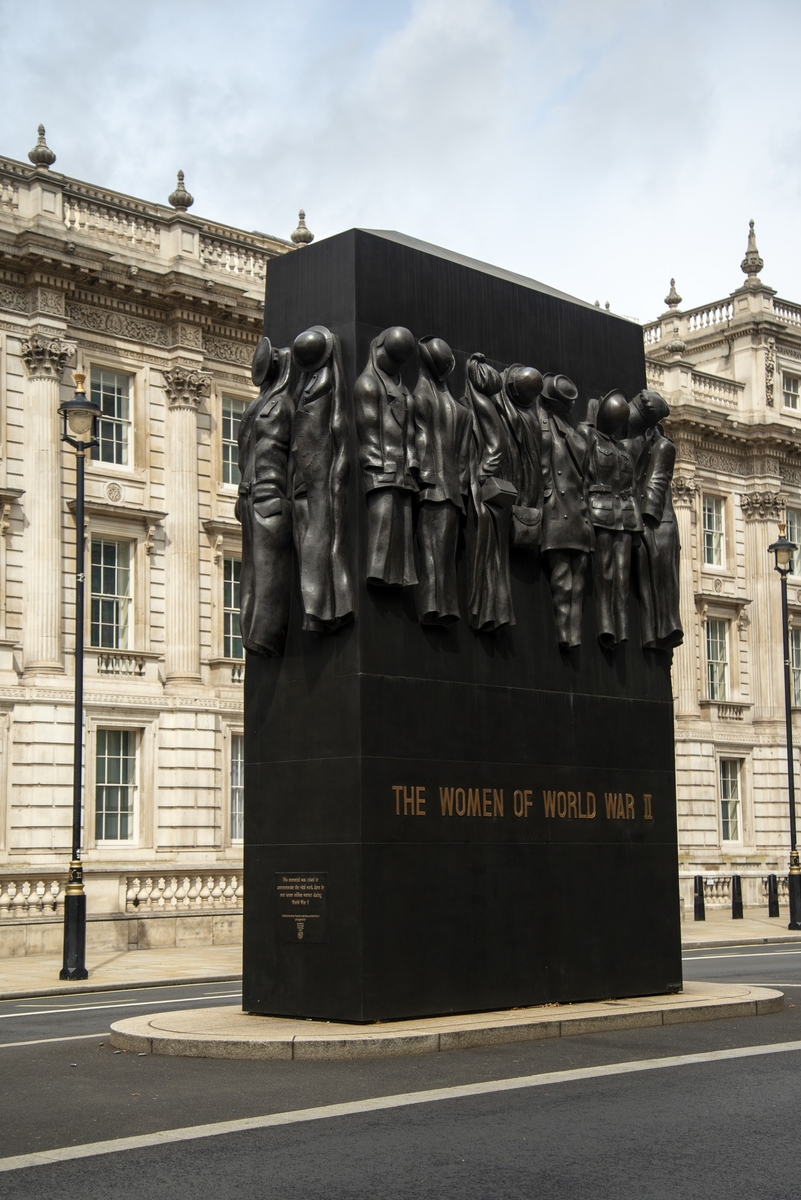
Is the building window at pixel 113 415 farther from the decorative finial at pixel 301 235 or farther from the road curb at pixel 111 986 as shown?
the road curb at pixel 111 986

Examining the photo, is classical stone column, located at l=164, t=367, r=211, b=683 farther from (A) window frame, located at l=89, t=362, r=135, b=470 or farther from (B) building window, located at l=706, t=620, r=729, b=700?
(B) building window, located at l=706, t=620, r=729, b=700

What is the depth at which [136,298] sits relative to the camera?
36.8 meters

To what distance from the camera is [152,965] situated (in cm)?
2730

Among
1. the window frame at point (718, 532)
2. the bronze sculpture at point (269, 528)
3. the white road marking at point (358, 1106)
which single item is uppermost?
the window frame at point (718, 532)

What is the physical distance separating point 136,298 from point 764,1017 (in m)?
26.3

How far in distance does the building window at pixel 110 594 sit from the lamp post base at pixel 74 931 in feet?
35.2

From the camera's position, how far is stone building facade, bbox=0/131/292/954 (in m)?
33.2

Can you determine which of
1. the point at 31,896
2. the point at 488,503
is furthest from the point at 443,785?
the point at 31,896

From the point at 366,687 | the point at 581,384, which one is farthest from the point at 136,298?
the point at 366,687

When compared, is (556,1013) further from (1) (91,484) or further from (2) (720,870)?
(2) (720,870)

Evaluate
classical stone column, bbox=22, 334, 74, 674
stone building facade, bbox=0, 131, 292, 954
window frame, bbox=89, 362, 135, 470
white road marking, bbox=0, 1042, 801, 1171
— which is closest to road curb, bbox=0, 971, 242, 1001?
stone building facade, bbox=0, 131, 292, 954

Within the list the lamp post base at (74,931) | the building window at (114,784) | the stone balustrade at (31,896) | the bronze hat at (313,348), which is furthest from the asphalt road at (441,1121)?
the building window at (114,784)

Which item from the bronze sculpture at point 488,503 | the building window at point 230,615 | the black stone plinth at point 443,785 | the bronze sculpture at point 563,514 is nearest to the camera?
the black stone plinth at point 443,785

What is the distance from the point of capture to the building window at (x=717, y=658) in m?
50.9
